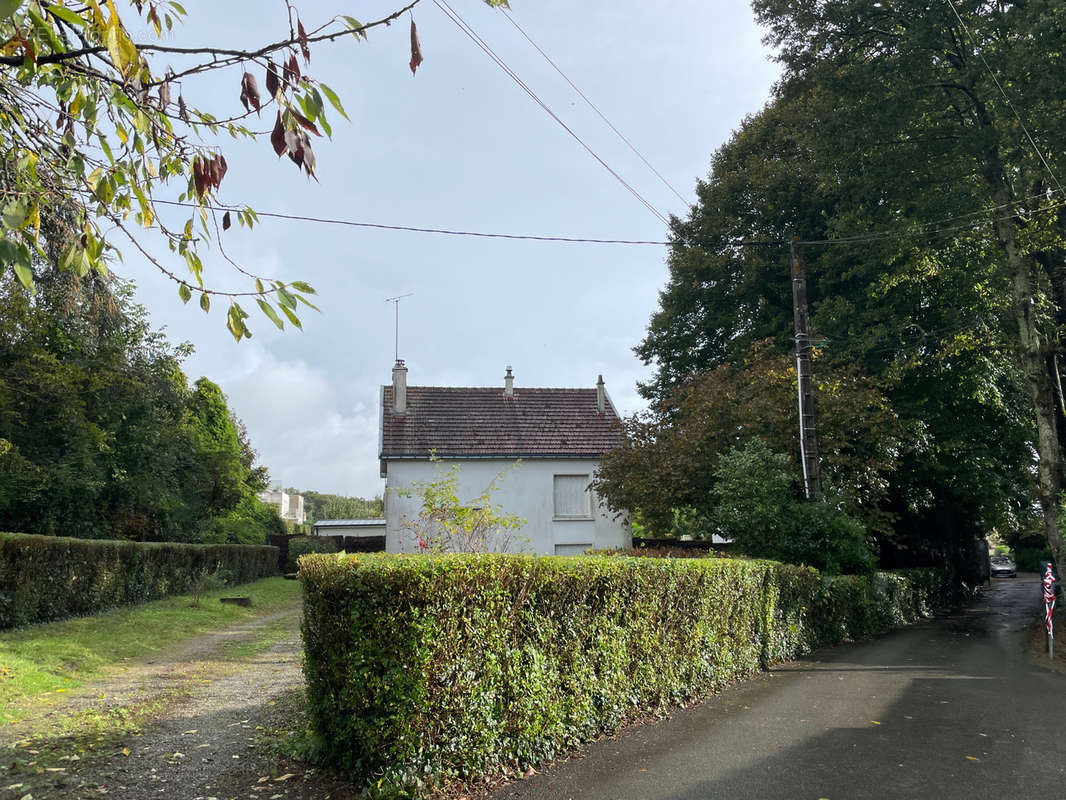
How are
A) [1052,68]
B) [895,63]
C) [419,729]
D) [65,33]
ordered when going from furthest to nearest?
[895,63] < [1052,68] < [419,729] < [65,33]

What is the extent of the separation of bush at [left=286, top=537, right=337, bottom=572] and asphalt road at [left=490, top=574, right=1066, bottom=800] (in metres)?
25.5

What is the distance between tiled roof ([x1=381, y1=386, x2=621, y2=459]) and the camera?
89.8 ft

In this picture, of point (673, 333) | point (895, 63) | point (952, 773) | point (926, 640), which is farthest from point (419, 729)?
point (673, 333)

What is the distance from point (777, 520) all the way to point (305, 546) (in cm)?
2441

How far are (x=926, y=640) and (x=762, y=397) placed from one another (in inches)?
252

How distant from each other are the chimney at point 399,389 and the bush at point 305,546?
820cm

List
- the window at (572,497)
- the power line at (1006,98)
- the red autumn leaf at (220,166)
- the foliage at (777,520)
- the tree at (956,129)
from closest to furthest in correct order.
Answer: the red autumn leaf at (220,166) → the foliage at (777,520) → the power line at (1006,98) → the tree at (956,129) → the window at (572,497)

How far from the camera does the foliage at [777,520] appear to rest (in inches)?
596

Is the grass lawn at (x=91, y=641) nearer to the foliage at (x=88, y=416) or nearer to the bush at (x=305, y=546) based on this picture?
the foliage at (x=88, y=416)

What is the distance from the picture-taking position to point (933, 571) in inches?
989

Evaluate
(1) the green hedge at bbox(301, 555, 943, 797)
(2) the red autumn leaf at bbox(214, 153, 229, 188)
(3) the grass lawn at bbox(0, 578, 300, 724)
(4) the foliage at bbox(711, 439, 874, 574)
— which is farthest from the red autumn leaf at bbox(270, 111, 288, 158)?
(4) the foliage at bbox(711, 439, 874, 574)

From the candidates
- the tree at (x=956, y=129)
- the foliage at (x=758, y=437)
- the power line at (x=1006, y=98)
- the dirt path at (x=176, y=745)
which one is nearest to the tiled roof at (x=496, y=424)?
the foliage at (x=758, y=437)

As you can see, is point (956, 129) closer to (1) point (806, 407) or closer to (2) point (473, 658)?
(1) point (806, 407)

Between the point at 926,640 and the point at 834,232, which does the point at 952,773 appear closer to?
the point at 926,640
